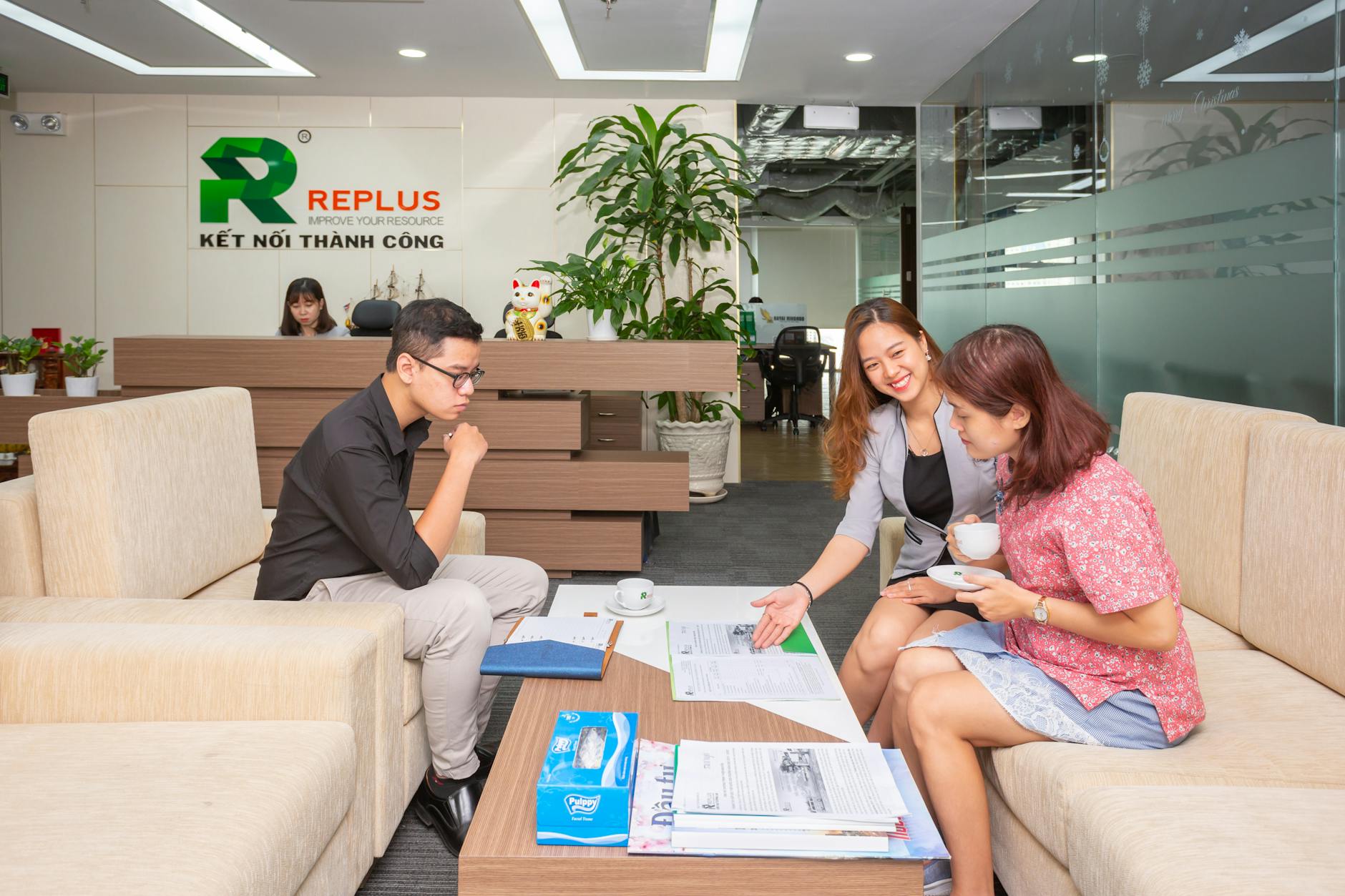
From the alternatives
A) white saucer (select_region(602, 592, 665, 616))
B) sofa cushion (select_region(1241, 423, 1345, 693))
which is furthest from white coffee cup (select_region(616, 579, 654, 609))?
sofa cushion (select_region(1241, 423, 1345, 693))

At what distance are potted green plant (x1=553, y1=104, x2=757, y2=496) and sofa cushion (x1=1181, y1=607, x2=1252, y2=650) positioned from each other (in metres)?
3.88

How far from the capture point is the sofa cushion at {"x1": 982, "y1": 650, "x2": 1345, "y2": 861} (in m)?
1.52

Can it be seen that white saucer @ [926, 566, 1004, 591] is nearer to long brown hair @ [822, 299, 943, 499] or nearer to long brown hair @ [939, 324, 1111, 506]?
long brown hair @ [939, 324, 1111, 506]

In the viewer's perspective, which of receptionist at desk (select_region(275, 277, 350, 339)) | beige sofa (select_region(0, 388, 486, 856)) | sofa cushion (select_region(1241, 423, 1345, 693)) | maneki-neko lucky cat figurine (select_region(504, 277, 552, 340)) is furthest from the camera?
receptionist at desk (select_region(275, 277, 350, 339))

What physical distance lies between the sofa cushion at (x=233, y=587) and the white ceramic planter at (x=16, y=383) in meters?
2.81

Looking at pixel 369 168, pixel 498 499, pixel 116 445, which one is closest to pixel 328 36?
pixel 369 168

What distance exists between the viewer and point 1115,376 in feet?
13.5

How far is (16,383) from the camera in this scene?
15.2 feet

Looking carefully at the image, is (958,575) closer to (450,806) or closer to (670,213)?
(450,806)

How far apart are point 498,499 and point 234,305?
3634 mm

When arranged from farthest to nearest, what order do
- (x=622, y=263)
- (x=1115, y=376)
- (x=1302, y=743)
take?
1. (x=622, y=263)
2. (x=1115, y=376)
3. (x=1302, y=743)

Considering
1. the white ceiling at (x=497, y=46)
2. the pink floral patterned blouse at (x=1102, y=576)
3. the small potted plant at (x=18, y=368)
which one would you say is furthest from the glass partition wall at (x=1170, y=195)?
the small potted plant at (x=18, y=368)

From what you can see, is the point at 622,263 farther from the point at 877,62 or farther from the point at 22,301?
the point at 22,301

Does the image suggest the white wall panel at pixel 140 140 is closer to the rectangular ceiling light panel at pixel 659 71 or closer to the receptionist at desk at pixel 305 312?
the receptionist at desk at pixel 305 312
